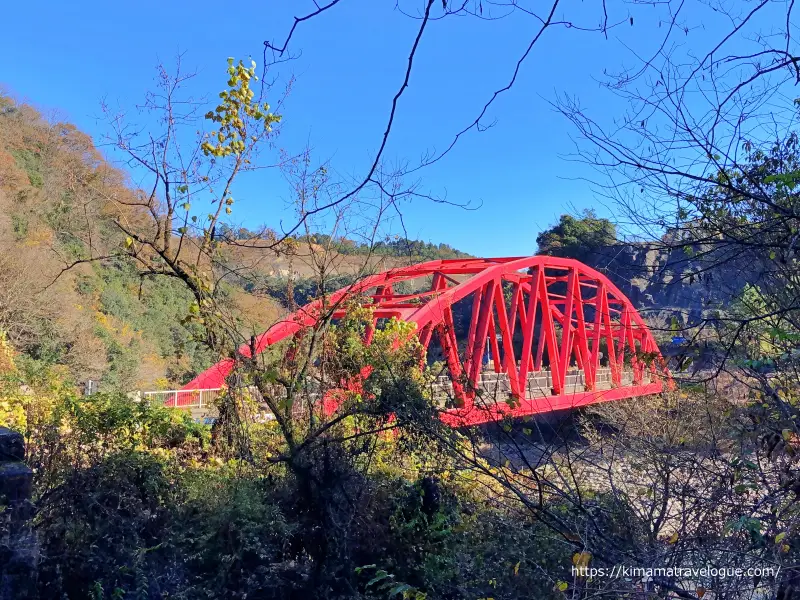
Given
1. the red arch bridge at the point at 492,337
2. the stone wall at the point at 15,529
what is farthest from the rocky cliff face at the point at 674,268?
the stone wall at the point at 15,529

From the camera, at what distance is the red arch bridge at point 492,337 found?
399 centimetres

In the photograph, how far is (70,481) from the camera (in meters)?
3.91

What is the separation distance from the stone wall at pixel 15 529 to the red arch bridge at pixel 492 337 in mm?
1670

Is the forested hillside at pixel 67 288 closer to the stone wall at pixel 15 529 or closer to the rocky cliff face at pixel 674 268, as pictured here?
the stone wall at pixel 15 529

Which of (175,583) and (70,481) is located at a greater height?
(70,481)

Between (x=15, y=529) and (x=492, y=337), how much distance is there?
1400cm

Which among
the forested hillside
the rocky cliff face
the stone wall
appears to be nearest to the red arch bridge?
the rocky cliff face

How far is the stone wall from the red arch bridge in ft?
5.48

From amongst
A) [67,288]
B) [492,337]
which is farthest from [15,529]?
[67,288]

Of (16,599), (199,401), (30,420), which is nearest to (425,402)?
(16,599)

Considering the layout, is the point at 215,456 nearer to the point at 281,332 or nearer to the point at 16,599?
the point at 281,332

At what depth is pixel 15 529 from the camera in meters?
2.60

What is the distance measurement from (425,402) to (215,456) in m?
2.12

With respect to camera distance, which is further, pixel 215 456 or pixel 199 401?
pixel 199 401
